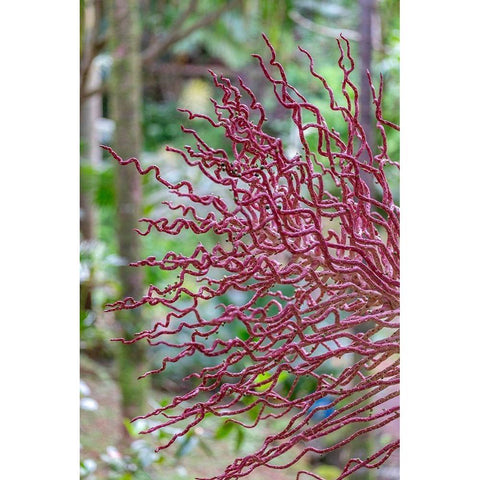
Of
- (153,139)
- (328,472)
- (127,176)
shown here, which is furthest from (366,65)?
(153,139)

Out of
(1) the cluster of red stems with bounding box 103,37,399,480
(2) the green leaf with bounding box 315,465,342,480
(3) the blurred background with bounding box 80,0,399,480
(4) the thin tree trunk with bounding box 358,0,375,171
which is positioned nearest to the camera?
(1) the cluster of red stems with bounding box 103,37,399,480

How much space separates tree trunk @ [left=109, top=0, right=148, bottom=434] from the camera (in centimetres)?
175

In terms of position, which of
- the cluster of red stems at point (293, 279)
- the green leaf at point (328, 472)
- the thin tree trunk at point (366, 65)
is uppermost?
the thin tree trunk at point (366, 65)

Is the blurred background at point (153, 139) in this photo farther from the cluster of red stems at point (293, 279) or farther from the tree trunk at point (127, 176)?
the cluster of red stems at point (293, 279)

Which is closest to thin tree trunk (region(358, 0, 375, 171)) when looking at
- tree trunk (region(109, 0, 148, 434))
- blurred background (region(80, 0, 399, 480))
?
blurred background (region(80, 0, 399, 480))

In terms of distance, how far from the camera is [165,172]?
2.89m

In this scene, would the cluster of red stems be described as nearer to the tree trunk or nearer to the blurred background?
the blurred background

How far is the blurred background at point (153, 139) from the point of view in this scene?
1.74 m

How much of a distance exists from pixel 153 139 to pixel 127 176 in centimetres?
203

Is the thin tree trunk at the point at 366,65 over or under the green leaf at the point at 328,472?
over

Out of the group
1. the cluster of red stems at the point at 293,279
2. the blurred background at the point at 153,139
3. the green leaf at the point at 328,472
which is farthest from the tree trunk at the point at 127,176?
the cluster of red stems at the point at 293,279
